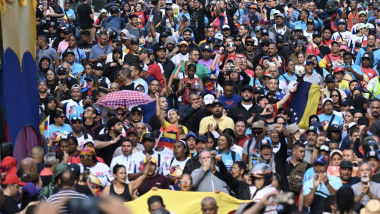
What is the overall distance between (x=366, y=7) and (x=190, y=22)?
6.49m

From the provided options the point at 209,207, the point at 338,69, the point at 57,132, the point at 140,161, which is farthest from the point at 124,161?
the point at 338,69

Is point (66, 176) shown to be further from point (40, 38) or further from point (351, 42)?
point (351, 42)

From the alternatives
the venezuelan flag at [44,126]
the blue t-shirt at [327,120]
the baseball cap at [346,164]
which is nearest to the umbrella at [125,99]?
the venezuelan flag at [44,126]

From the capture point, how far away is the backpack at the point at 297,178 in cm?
1412

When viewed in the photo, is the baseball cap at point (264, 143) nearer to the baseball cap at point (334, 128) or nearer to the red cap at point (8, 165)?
the baseball cap at point (334, 128)

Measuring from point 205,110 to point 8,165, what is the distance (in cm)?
607

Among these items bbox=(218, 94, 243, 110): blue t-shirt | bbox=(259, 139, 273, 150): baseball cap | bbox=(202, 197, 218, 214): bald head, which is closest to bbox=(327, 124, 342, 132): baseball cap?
bbox=(259, 139, 273, 150): baseball cap

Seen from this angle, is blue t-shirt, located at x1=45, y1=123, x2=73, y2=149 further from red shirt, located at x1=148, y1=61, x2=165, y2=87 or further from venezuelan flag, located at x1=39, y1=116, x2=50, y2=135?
red shirt, located at x1=148, y1=61, x2=165, y2=87

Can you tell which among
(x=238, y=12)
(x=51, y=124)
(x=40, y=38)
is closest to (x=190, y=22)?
(x=238, y=12)

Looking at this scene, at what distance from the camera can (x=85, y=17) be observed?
24859 millimetres

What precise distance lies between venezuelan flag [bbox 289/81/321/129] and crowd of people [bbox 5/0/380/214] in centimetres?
13

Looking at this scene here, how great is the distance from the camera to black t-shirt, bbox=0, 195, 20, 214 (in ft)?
37.7

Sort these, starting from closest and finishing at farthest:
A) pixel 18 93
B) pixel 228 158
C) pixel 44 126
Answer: pixel 18 93 < pixel 228 158 < pixel 44 126

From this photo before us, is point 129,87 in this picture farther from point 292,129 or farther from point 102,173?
point 102,173
